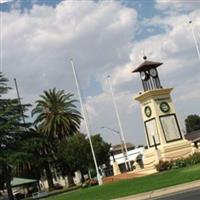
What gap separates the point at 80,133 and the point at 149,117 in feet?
130

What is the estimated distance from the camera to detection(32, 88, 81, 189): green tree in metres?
80.4

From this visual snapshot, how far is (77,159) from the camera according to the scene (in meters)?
91.3

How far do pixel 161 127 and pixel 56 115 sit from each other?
3051 centimetres

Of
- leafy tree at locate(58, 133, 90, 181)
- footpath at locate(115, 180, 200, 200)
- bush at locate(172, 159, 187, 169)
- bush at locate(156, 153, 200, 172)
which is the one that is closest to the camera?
footpath at locate(115, 180, 200, 200)

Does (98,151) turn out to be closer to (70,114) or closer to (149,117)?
(70,114)

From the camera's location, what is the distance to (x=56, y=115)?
80875 mm

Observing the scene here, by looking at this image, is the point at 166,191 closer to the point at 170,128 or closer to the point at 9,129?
the point at 170,128

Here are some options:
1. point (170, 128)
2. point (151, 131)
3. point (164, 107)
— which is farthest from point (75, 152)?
point (170, 128)

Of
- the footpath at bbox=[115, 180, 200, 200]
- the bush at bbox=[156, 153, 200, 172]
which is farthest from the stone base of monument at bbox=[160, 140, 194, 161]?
the footpath at bbox=[115, 180, 200, 200]

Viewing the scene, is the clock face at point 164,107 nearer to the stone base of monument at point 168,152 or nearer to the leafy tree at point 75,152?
the stone base of monument at point 168,152

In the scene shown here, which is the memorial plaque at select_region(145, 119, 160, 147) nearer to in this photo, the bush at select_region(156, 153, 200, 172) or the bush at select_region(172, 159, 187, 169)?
the bush at select_region(156, 153, 200, 172)

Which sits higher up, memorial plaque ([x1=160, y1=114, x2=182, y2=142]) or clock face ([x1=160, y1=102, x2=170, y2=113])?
clock face ([x1=160, y1=102, x2=170, y2=113])

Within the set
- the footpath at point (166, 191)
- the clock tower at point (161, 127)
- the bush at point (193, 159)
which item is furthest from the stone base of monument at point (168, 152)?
the footpath at point (166, 191)

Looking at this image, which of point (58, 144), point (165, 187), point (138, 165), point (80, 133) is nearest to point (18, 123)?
point (138, 165)
